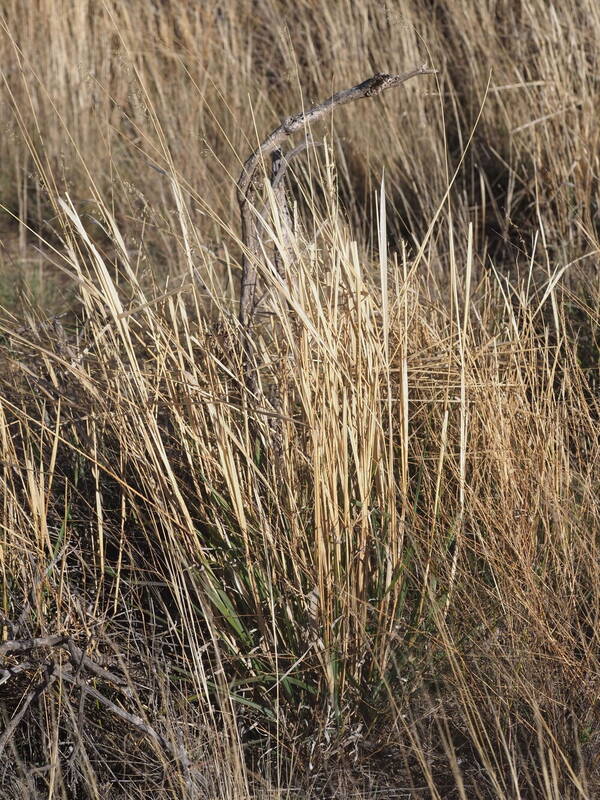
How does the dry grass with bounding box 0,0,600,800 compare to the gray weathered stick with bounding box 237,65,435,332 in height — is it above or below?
below

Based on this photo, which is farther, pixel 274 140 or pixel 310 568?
pixel 274 140

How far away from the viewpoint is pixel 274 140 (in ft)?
4.72

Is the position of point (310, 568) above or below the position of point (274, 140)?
below

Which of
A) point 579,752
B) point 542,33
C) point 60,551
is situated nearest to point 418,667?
point 579,752

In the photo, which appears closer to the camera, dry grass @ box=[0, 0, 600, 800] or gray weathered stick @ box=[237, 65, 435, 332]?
dry grass @ box=[0, 0, 600, 800]

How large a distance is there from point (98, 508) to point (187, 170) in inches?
78.4

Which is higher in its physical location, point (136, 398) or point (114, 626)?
point (136, 398)

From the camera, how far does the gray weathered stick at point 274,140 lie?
1.36 metres

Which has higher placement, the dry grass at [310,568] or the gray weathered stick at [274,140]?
the gray weathered stick at [274,140]

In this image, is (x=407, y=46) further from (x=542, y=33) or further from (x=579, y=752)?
(x=579, y=752)

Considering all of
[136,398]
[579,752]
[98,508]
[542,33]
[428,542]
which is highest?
[542,33]

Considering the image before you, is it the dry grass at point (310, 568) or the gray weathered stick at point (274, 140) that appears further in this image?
the gray weathered stick at point (274, 140)

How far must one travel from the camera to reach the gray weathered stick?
4.47 feet

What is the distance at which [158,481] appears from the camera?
1345 millimetres
